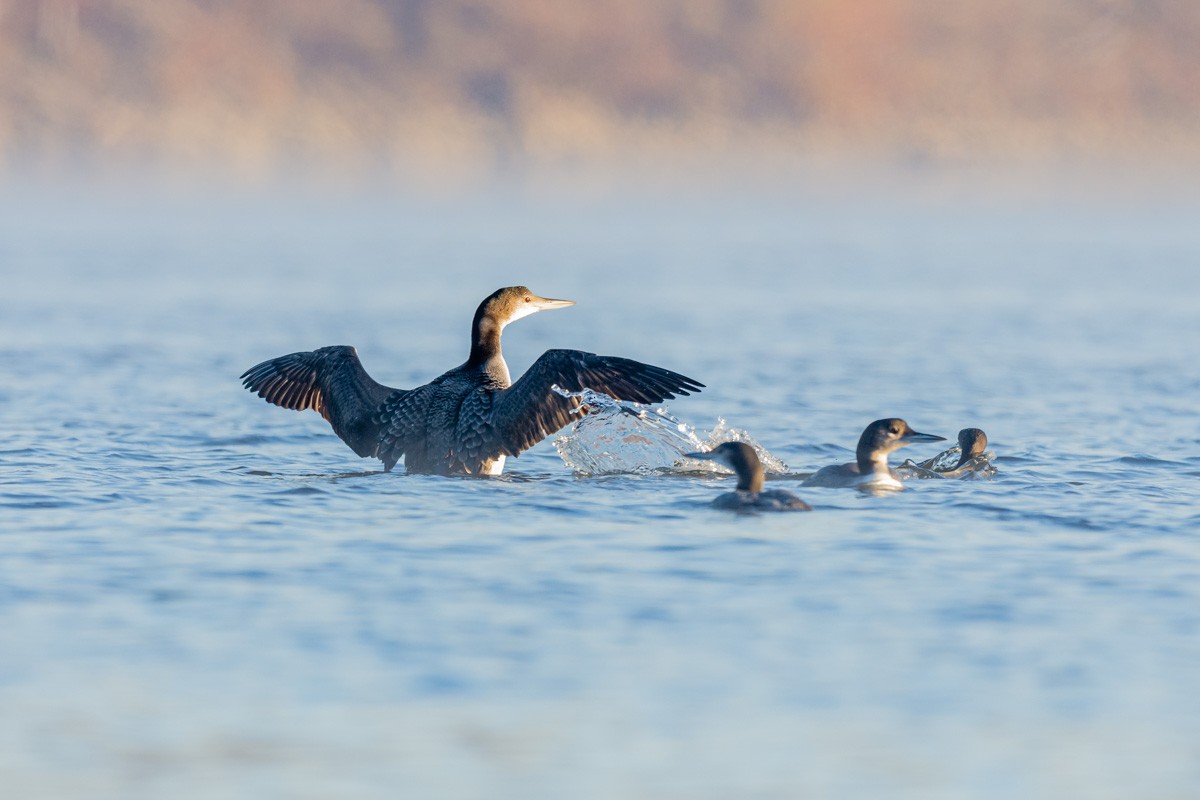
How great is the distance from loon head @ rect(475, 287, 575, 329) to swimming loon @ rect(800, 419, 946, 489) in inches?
82.2

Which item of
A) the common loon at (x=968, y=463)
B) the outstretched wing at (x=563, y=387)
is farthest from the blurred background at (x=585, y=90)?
the outstretched wing at (x=563, y=387)

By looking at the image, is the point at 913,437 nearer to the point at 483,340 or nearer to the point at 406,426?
the point at 483,340

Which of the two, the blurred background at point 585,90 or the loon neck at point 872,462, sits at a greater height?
the blurred background at point 585,90

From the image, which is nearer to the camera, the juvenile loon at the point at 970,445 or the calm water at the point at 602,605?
the calm water at the point at 602,605

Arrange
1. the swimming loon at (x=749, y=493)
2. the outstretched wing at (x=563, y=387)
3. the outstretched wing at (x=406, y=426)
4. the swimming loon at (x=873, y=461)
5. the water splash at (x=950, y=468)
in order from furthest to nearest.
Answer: the water splash at (x=950, y=468), the outstretched wing at (x=406, y=426), the outstretched wing at (x=563, y=387), the swimming loon at (x=873, y=461), the swimming loon at (x=749, y=493)

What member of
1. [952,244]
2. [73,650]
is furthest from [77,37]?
[73,650]

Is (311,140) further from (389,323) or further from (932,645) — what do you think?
(932,645)

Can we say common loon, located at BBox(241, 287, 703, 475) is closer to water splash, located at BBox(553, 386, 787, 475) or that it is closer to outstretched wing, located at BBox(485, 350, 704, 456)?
outstretched wing, located at BBox(485, 350, 704, 456)

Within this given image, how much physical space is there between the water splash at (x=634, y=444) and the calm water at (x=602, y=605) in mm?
408

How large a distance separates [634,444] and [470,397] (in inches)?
53.3

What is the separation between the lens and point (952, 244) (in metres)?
51.7

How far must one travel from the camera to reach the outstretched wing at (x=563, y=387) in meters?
11.5

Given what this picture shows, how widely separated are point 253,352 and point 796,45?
62668mm

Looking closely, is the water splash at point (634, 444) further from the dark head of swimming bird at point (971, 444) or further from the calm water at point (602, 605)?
the dark head of swimming bird at point (971, 444)
